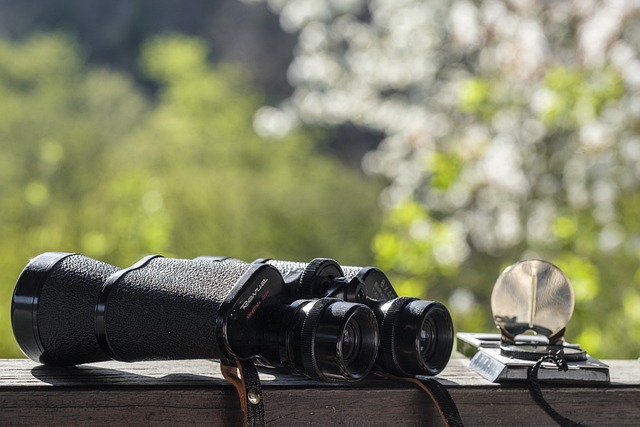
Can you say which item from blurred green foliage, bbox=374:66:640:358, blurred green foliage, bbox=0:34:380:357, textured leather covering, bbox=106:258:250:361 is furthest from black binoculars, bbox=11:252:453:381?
blurred green foliage, bbox=0:34:380:357

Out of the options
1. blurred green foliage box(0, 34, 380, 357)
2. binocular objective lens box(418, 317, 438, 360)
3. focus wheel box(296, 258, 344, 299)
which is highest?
blurred green foliage box(0, 34, 380, 357)

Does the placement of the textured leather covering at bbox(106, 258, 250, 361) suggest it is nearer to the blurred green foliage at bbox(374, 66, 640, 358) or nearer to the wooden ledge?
the wooden ledge

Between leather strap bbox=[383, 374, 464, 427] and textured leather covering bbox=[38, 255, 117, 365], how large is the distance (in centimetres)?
31

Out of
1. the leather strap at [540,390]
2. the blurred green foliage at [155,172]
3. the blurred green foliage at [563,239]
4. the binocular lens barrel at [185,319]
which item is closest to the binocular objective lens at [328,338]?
the binocular lens barrel at [185,319]

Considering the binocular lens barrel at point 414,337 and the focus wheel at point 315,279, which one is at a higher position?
the focus wheel at point 315,279

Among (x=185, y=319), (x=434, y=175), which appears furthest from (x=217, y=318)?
(x=434, y=175)

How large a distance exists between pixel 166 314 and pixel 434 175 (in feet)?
8.23

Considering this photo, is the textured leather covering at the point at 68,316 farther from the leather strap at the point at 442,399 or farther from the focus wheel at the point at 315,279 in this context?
the leather strap at the point at 442,399

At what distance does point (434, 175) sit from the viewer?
3334 mm

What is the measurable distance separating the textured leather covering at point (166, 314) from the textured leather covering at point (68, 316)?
26 millimetres

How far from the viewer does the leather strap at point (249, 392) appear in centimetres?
84

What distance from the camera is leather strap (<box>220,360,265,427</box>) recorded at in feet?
2.76

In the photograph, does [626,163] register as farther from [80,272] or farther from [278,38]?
[278,38]

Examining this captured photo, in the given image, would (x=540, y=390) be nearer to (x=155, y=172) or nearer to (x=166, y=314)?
(x=166, y=314)
